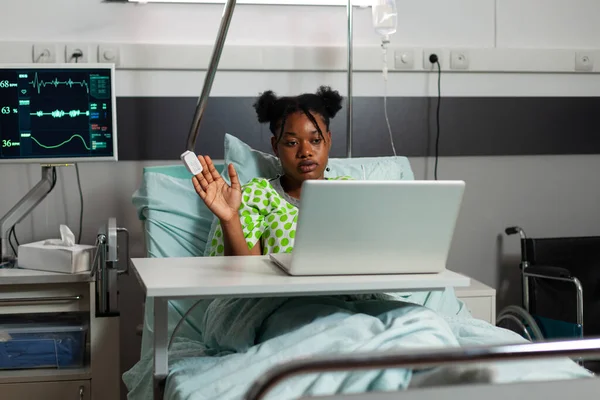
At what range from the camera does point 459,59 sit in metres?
3.22

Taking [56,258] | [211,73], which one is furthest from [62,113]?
[211,73]

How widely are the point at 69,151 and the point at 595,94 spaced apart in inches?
87.2

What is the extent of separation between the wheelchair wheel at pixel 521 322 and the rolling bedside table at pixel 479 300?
0.20 metres

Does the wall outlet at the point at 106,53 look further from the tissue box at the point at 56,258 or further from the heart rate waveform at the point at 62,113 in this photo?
the tissue box at the point at 56,258

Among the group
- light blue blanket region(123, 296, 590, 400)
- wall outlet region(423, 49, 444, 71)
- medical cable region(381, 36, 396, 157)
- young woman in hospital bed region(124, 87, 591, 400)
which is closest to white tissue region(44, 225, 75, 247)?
young woman in hospital bed region(124, 87, 591, 400)

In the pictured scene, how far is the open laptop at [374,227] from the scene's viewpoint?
1.48 meters

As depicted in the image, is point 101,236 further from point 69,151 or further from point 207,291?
point 207,291

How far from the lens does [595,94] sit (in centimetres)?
342

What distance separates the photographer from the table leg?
1612mm

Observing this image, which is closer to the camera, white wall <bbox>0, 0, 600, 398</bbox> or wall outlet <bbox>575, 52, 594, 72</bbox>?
white wall <bbox>0, 0, 600, 398</bbox>

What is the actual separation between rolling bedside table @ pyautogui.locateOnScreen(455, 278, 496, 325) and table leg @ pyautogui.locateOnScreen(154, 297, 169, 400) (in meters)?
1.30

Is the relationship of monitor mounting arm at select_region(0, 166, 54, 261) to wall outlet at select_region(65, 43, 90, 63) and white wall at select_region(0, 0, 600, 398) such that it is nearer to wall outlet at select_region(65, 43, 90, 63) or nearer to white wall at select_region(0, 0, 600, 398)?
white wall at select_region(0, 0, 600, 398)

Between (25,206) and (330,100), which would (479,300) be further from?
(25,206)

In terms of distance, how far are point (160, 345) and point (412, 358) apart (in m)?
0.77
